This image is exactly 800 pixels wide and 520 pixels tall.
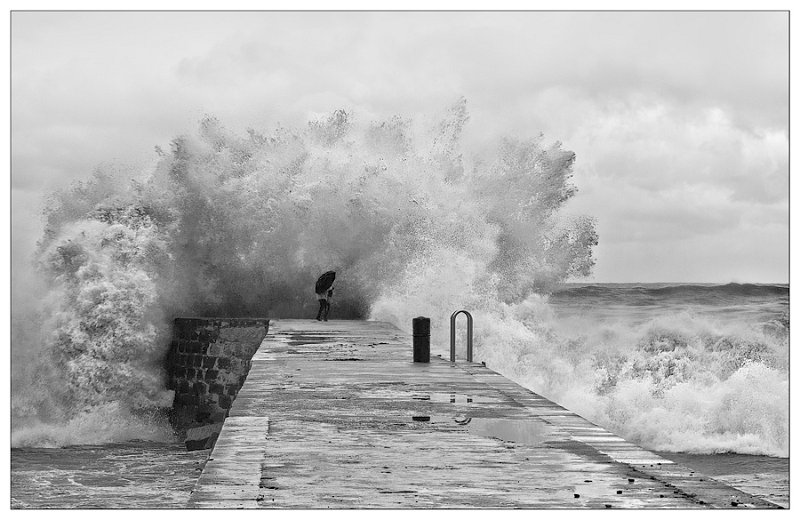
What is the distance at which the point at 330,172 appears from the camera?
1878cm

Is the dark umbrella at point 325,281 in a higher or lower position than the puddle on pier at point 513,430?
higher

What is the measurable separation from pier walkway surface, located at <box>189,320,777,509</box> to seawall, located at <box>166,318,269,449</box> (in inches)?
224

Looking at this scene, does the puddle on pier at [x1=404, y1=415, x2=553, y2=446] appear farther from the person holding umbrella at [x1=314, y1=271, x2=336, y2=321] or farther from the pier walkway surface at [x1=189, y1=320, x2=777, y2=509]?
the person holding umbrella at [x1=314, y1=271, x2=336, y2=321]

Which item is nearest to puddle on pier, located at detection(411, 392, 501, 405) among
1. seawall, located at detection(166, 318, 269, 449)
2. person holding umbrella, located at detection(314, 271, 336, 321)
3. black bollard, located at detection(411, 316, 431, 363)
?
black bollard, located at detection(411, 316, 431, 363)

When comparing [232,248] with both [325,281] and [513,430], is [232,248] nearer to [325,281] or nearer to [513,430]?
[325,281]

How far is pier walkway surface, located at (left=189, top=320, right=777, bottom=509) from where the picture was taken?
4.29m

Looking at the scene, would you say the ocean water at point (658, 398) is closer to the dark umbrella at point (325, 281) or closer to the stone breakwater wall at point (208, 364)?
the stone breakwater wall at point (208, 364)

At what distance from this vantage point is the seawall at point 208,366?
13.8m

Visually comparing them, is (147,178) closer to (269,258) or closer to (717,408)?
(269,258)

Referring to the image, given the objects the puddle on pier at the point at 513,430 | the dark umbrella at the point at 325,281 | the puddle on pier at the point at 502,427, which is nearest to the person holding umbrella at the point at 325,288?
the dark umbrella at the point at 325,281

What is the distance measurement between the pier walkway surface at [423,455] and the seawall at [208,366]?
18.7 ft

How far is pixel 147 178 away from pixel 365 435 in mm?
13771

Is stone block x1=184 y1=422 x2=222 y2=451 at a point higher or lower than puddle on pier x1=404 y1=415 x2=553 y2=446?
lower

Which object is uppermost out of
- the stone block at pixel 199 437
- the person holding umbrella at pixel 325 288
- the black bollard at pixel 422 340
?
the person holding umbrella at pixel 325 288
